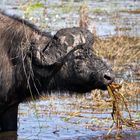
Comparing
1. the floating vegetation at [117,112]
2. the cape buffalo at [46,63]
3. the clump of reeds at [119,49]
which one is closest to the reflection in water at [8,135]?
the cape buffalo at [46,63]

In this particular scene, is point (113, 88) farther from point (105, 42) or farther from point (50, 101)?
point (105, 42)

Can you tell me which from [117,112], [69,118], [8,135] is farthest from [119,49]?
[8,135]

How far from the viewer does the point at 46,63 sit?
361 inches

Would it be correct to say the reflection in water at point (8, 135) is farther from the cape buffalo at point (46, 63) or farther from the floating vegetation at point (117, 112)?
the floating vegetation at point (117, 112)

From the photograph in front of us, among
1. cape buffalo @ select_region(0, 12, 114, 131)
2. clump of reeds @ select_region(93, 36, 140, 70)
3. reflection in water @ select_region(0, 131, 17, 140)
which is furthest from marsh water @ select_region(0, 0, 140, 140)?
clump of reeds @ select_region(93, 36, 140, 70)

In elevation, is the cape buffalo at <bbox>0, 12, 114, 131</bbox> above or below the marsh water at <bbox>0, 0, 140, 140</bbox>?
above

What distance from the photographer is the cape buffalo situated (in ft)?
29.9

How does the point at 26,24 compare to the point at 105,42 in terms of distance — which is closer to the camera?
the point at 26,24

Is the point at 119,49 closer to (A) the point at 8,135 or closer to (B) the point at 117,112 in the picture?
(B) the point at 117,112

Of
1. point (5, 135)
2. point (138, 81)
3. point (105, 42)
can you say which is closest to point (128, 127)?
point (5, 135)

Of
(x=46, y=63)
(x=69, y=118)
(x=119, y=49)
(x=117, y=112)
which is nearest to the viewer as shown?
(x=46, y=63)

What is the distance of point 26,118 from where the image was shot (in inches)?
409

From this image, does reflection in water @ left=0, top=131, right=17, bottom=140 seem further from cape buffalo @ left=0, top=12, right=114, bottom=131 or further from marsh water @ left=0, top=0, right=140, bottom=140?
cape buffalo @ left=0, top=12, right=114, bottom=131

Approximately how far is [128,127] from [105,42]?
5109mm
